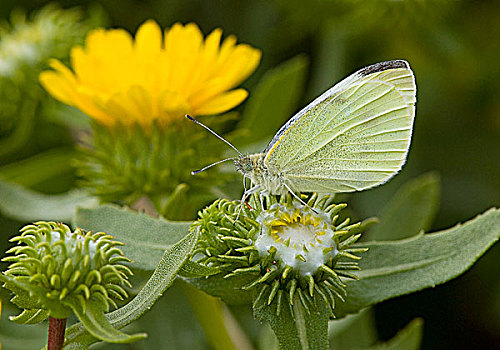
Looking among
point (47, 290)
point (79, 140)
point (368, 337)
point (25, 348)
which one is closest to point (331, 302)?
point (47, 290)

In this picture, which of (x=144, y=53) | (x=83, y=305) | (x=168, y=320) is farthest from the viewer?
(x=168, y=320)

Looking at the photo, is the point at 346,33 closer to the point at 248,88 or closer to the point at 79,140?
the point at 248,88

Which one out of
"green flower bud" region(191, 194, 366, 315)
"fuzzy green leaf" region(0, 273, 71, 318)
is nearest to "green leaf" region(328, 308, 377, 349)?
"green flower bud" region(191, 194, 366, 315)

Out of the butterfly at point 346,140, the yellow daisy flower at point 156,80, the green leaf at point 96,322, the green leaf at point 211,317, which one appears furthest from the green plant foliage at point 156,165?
the green leaf at point 96,322

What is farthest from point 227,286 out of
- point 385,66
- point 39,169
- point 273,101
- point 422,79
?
point 422,79

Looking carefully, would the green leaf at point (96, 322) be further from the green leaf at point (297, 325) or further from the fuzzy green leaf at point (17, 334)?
the fuzzy green leaf at point (17, 334)
